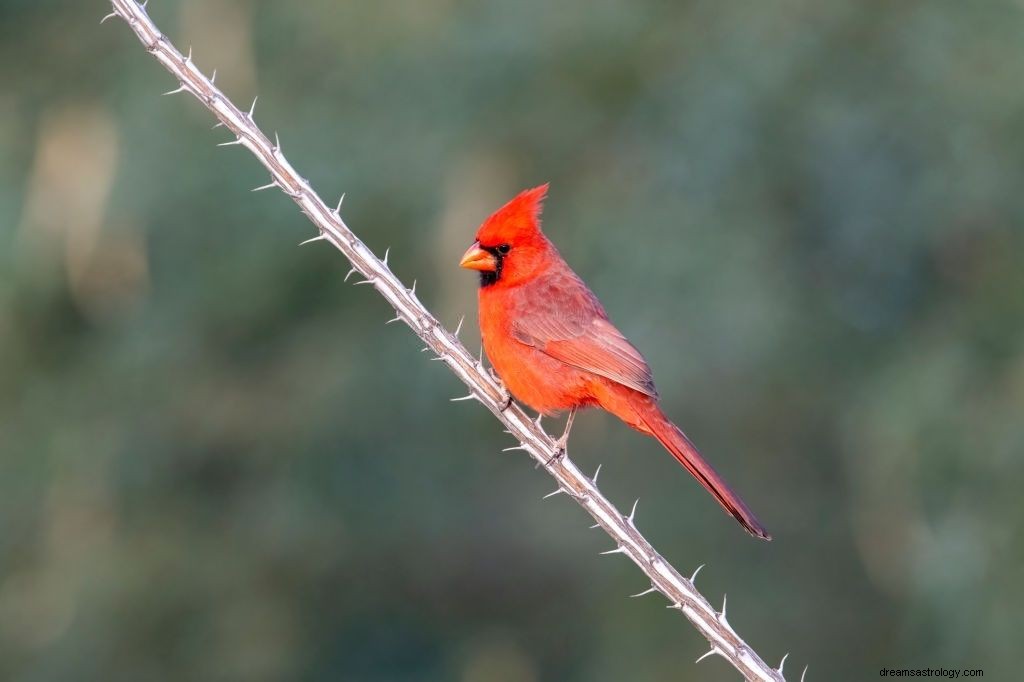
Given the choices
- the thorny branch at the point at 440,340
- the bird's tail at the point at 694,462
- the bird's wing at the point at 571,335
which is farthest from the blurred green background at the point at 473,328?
Answer: the thorny branch at the point at 440,340

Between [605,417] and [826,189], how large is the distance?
1547mm

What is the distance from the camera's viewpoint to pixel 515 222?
4.46m

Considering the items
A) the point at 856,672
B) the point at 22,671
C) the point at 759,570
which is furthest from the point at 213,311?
the point at 856,672

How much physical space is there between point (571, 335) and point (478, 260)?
0.38 m

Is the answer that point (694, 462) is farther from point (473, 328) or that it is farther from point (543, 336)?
point (473, 328)

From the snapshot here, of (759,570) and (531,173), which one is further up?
(531,173)

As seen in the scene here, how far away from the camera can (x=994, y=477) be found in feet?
19.4

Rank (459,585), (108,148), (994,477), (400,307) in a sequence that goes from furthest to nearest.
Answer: (459,585), (108,148), (994,477), (400,307)

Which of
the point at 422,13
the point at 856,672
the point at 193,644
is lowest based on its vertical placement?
the point at 856,672

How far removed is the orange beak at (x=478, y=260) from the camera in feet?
14.8

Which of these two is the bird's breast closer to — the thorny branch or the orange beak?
the orange beak

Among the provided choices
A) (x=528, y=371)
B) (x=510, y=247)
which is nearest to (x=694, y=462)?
(x=528, y=371)

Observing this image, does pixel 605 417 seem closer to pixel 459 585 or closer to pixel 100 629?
pixel 459 585

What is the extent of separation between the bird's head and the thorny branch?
1.11m
